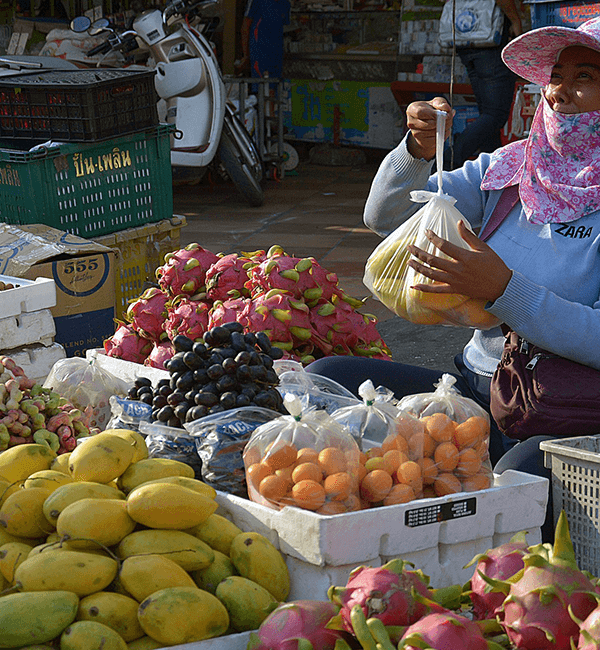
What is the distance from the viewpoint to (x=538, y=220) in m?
2.40

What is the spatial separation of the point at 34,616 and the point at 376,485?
2.34 ft

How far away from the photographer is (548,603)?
4.46 feet

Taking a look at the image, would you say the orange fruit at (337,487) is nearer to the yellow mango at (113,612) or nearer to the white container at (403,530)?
the white container at (403,530)

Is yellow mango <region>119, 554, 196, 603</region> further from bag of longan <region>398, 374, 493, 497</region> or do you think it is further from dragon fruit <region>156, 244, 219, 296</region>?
dragon fruit <region>156, 244, 219, 296</region>

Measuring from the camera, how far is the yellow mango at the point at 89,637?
145 centimetres

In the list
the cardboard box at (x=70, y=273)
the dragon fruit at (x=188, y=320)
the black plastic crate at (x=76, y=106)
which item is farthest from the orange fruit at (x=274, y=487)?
the black plastic crate at (x=76, y=106)

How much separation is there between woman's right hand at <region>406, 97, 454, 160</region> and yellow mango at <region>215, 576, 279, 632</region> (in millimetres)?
1358

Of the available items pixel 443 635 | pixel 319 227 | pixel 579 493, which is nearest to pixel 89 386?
pixel 579 493

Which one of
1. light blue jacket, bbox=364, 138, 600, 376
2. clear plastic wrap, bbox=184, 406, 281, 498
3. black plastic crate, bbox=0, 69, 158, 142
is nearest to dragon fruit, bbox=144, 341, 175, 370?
light blue jacket, bbox=364, 138, 600, 376

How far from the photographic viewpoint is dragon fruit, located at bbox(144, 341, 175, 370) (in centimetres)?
295

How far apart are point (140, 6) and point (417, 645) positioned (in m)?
9.42

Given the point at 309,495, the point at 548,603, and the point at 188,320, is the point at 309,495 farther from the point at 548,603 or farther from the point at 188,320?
the point at 188,320

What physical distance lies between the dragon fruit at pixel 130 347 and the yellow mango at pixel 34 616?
168 centimetres

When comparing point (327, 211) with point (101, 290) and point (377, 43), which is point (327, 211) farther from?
point (101, 290)
